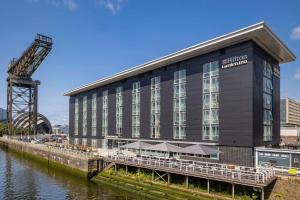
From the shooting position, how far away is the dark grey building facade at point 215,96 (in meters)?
28.4

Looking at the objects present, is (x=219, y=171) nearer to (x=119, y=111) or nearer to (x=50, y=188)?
(x=50, y=188)

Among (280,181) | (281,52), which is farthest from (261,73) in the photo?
(280,181)

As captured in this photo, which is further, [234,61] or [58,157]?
[58,157]

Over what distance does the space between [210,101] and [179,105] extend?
542 centimetres

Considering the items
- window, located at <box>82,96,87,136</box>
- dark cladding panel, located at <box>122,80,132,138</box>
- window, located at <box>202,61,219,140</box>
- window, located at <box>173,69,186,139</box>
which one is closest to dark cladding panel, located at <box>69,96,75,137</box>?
window, located at <box>82,96,87,136</box>

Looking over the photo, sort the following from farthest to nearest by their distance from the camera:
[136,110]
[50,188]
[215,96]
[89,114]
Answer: [89,114] → [136,110] → [215,96] → [50,188]

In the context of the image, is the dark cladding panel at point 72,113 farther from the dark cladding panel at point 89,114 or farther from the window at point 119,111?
the window at point 119,111

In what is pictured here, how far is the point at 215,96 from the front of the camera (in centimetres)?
3122

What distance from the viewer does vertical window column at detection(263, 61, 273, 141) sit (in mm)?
31609

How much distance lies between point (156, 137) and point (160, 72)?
32.8 feet

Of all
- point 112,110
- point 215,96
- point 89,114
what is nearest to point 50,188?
point 215,96

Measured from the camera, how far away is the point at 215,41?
2986cm

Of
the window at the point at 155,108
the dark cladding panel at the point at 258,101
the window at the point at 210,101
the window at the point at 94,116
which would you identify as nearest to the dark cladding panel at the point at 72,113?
the window at the point at 94,116

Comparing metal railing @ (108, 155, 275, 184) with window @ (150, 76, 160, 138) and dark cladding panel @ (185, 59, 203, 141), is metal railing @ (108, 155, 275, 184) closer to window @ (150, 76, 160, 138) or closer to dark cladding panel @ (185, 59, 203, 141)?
dark cladding panel @ (185, 59, 203, 141)
